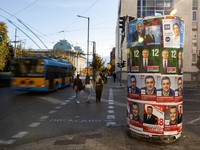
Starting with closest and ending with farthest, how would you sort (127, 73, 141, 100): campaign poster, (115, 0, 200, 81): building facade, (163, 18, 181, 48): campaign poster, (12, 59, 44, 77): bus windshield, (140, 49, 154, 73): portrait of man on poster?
(163, 18, 181, 48): campaign poster → (140, 49, 154, 73): portrait of man on poster → (127, 73, 141, 100): campaign poster → (12, 59, 44, 77): bus windshield → (115, 0, 200, 81): building facade

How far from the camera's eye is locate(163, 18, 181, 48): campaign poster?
4.47 meters

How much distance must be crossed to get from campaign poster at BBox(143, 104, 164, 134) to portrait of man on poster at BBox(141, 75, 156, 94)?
0.33 m

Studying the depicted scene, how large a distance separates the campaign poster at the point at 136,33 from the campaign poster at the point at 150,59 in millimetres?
226

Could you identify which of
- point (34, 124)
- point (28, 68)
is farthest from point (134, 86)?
point (28, 68)

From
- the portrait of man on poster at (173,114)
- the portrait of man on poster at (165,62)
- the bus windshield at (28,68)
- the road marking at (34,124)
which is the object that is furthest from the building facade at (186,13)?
the portrait of man on poster at (173,114)

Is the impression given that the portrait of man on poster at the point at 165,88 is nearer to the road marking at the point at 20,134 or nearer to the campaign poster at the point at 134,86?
the campaign poster at the point at 134,86

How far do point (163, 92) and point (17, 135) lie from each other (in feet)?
13.1

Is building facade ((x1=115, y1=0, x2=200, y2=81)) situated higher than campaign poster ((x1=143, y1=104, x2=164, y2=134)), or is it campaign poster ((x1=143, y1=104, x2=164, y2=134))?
building facade ((x1=115, y1=0, x2=200, y2=81))

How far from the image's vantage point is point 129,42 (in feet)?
16.4

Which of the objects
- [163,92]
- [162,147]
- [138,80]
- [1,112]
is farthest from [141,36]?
[1,112]

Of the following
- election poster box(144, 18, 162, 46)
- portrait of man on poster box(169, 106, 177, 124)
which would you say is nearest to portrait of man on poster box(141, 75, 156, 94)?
portrait of man on poster box(169, 106, 177, 124)

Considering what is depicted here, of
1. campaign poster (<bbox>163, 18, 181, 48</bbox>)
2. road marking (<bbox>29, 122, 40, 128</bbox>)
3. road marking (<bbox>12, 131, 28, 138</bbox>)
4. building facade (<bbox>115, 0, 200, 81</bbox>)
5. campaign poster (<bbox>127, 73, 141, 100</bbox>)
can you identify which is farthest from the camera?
building facade (<bbox>115, 0, 200, 81</bbox>)

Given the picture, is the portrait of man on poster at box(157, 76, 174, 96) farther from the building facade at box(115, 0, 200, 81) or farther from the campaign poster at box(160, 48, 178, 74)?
the building facade at box(115, 0, 200, 81)

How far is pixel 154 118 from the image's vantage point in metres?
4.53
